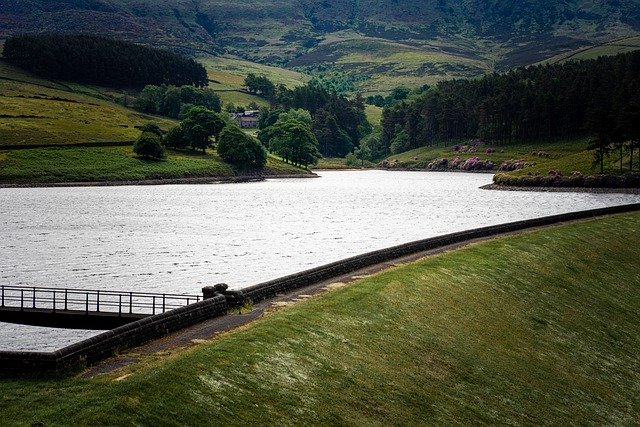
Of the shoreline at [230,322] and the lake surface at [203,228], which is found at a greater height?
the shoreline at [230,322]

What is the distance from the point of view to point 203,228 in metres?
117

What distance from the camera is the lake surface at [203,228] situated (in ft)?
244

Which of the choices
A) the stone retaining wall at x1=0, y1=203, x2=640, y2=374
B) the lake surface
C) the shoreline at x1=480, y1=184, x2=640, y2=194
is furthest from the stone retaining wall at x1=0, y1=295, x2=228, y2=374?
A: the shoreline at x1=480, y1=184, x2=640, y2=194

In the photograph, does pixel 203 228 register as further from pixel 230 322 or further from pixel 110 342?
pixel 110 342

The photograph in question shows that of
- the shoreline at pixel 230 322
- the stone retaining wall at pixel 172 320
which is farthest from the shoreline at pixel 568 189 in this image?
the shoreline at pixel 230 322

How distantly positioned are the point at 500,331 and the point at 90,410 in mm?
29693

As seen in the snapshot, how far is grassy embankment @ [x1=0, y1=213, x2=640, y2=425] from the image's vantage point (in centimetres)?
2827

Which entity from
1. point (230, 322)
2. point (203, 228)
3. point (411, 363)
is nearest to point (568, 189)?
point (203, 228)

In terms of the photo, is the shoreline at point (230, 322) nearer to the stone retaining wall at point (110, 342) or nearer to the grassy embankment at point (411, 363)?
the stone retaining wall at point (110, 342)

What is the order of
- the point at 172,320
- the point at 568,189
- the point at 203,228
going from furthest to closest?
the point at 568,189, the point at 203,228, the point at 172,320

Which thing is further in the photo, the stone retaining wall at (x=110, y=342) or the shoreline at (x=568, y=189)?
the shoreline at (x=568, y=189)

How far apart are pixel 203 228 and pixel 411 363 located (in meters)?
80.2

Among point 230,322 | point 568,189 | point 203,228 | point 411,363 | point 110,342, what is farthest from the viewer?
point 568,189

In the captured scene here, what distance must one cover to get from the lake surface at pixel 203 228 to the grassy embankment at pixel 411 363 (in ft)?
68.6
